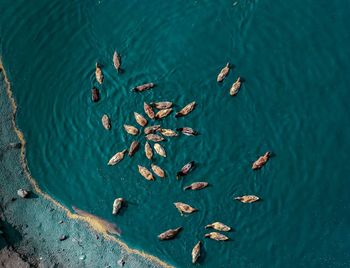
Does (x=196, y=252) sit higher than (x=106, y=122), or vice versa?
(x=106, y=122)

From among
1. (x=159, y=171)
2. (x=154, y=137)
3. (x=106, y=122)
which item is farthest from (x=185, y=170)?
(x=106, y=122)

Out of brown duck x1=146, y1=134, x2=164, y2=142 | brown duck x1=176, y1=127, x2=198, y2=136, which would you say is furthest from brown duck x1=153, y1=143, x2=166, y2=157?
brown duck x1=176, y1=127, x2=198, y2=136

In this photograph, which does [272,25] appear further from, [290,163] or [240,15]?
[290,163]

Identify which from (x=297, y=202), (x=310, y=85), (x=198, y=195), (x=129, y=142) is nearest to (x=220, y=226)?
(x=198, y=195)

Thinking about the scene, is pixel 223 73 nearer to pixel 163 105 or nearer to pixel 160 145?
pixel 163 105

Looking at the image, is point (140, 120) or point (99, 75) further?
point (99, 75)

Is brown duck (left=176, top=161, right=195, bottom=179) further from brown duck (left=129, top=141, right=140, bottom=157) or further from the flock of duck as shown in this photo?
brown duck (left=129, top=141, right=140, bottom=157)

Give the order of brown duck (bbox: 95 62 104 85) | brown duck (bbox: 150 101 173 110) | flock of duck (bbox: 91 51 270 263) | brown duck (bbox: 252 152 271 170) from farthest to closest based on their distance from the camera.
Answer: brown duck (bbox: 95 62 104 85) → brown duck (bbox: 150 101 173 110) → brown duck (bbox: 252 152 271 170) → flock of duck (bbox: 91 51 270 263)
